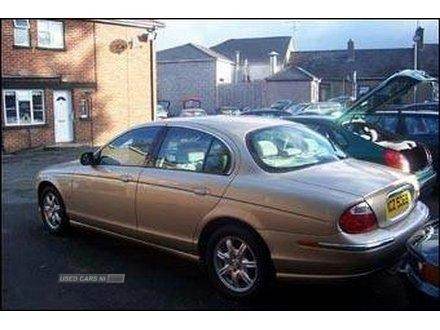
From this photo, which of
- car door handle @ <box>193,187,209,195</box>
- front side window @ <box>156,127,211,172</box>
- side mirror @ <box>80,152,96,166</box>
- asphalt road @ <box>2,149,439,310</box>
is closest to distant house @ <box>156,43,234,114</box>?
side mirror @ <box>80,152,96,166</box>

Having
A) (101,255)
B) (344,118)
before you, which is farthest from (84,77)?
(101,255)

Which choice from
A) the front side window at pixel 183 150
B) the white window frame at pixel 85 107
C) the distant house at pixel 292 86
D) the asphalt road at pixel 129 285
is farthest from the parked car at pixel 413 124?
the white window frame at pixel 85 107

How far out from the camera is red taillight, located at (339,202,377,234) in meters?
3.59

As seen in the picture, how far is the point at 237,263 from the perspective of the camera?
156 inches

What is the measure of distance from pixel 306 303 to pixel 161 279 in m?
1.31

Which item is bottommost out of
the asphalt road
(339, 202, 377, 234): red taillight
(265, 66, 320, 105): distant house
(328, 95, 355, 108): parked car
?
the asphalt road

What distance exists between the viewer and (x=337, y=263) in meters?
3.59

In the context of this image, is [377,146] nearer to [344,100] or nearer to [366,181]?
[366,181]

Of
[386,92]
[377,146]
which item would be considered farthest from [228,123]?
[386,92]

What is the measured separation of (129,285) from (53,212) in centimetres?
192

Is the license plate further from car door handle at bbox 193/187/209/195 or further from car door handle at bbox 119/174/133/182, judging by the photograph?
car door handle at bbox 119/174/133/182

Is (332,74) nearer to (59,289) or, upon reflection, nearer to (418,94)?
(418,94)

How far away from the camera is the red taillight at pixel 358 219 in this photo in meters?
3.59

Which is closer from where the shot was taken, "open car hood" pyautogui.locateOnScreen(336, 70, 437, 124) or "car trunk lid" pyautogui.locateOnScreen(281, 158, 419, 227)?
"car trunk lid" pyautogui.locateOnScreen(281, 158, 419, 227)
